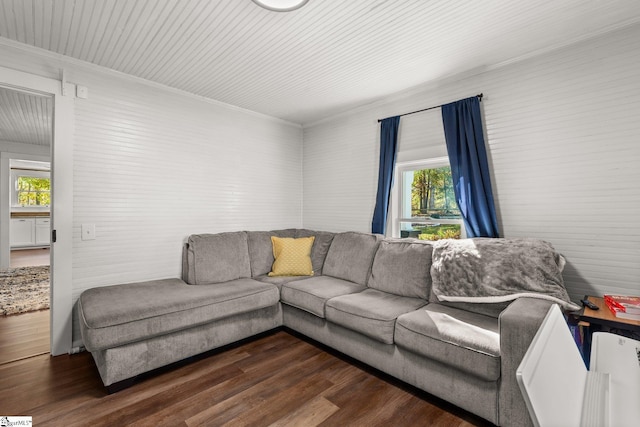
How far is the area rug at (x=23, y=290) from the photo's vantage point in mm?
3670

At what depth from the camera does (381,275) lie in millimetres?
2867

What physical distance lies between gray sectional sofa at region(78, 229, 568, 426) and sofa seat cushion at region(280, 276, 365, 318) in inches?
0.4

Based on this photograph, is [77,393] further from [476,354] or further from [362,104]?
[362,104]

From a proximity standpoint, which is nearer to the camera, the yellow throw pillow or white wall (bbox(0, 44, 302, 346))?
white wall (bbox(0, 44, 302, 346))

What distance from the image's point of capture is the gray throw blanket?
6.64ft

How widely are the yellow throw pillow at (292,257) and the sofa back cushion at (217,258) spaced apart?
0.35 meters

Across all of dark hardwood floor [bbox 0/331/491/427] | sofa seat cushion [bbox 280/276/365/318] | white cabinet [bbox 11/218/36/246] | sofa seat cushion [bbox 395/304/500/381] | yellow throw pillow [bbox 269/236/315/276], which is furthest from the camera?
white cabinet [bbox 11/218/36/246]

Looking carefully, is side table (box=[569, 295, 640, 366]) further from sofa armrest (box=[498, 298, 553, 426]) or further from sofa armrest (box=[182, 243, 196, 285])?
sofa armrest (box=[182, 243, 196, 285])

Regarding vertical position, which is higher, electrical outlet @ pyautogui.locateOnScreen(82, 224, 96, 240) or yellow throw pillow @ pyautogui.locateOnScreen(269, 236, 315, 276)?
electrical outlet @ pyautogui.locateOnScreen(82, 224, 96, 240)

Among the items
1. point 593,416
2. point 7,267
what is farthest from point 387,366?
point 7,267

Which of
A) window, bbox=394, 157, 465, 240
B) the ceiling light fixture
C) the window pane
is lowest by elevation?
the window pane

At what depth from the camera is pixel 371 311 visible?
227cm

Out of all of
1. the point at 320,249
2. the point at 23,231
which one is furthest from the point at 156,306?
the point at 23,231

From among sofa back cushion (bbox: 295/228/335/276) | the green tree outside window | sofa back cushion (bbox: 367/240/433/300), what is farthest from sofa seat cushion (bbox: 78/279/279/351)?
the green tree outside window
